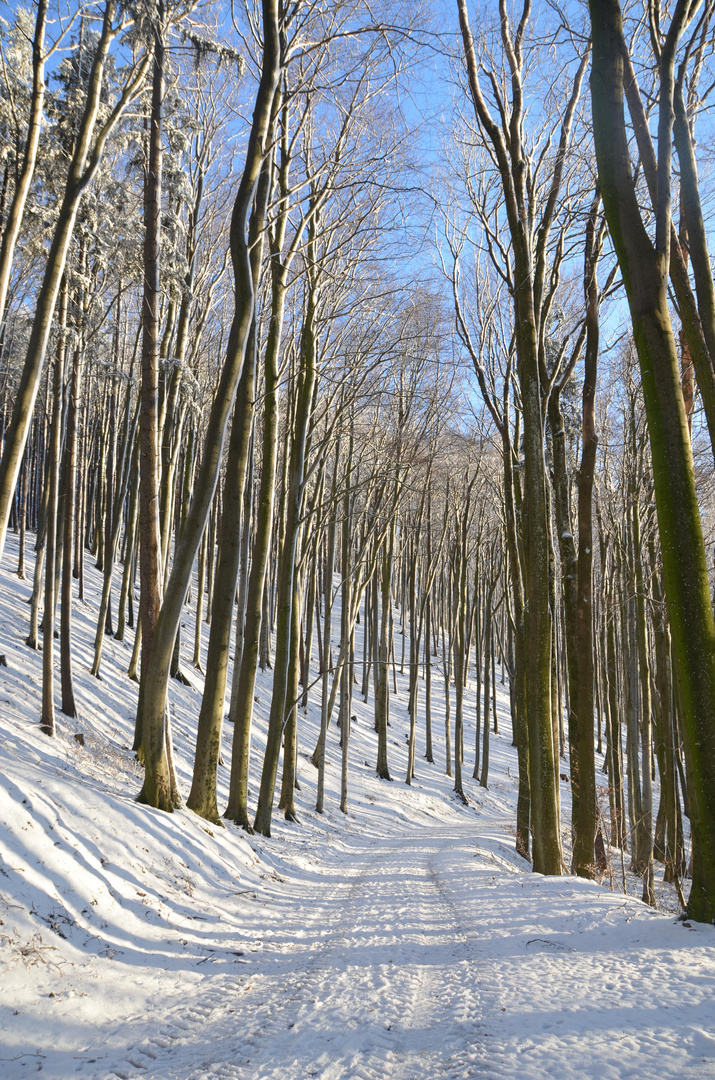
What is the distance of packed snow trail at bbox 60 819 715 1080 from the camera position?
2.83 meters

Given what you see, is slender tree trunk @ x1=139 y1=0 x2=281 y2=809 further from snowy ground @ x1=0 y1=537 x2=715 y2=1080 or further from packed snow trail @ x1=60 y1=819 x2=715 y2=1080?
packed snow trail @ x1=60 y1=819 x2=715 y2=1080

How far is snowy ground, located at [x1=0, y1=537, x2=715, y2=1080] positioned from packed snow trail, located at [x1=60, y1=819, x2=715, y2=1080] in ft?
0.05

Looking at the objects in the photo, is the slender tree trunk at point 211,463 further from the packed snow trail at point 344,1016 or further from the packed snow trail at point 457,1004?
the packed snow trail at point 344,1016

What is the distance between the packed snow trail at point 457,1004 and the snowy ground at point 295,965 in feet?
0.05

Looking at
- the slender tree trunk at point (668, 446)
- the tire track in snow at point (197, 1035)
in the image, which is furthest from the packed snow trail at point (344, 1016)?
the slender tree trunk at point (668, 446)

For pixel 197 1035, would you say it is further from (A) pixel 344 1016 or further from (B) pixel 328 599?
(B) pixel 328 599

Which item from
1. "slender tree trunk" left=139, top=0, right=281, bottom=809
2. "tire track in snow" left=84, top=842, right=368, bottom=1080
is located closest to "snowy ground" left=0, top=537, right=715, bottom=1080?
"tire track in snow" left=84, top=842, right=368, bottom=1080

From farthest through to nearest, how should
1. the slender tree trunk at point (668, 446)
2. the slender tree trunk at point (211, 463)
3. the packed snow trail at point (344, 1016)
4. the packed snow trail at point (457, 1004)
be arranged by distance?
the slender tree trunk at point (211, 463) → the slender tree trunk at point (668, 446) → the packed snow trail at point (344, 1016) → the packed snow trail at point (457, 1004)

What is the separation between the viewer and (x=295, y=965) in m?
4.56

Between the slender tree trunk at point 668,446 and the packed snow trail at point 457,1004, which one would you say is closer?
the packed snow trail at point 457,1004

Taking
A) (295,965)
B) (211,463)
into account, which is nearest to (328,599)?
(211,463)

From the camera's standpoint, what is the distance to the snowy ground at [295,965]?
296 centimetres

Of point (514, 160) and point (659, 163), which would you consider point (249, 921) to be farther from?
point (514, 160)

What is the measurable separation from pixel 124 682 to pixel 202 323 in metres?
8.98
